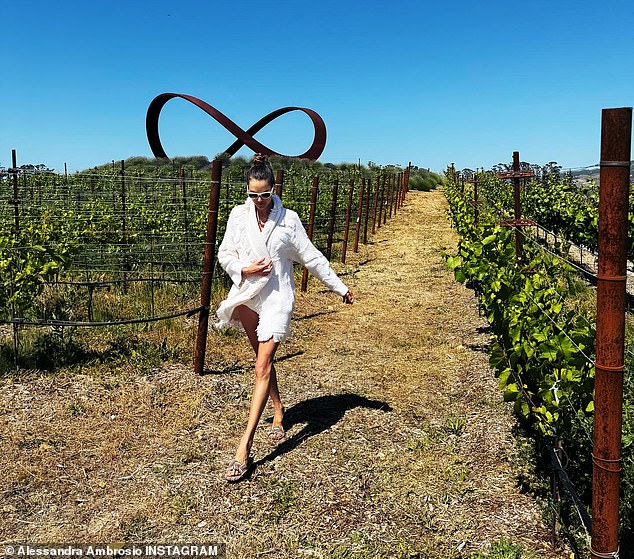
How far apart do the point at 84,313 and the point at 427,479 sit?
437 centimetres

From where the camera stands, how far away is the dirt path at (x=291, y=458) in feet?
9.63

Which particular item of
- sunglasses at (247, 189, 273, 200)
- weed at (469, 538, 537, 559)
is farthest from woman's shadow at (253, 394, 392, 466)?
sunglasses at (247, 189, 273, 200)

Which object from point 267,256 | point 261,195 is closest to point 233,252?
point 267,256

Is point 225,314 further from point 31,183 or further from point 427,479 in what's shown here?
point 31,183

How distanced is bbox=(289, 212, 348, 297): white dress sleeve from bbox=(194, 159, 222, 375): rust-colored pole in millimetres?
1363

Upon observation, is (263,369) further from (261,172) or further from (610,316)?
(610,316)

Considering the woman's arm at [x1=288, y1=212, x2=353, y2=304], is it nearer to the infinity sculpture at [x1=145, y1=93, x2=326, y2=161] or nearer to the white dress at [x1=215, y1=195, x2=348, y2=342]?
the white dress at [x1=215, y1=195, x2=348, y2=342]

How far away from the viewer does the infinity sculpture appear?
13.7ft

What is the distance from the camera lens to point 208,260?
15.9ft

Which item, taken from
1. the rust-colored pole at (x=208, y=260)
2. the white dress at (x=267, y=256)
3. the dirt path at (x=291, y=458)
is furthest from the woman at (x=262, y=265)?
the rust-colored pole at (x=208, y=260)

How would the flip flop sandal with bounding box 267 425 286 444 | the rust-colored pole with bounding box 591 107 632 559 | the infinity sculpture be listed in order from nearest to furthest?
the rust-colored pole with bounding box 591 107 632 559, the flip flop sandal with bounding box 267 425 286 444, the infinity sculpture

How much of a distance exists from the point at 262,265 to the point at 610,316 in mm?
1924

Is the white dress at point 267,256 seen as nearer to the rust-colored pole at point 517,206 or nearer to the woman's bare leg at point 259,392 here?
the woman's bare leg at point 259,392

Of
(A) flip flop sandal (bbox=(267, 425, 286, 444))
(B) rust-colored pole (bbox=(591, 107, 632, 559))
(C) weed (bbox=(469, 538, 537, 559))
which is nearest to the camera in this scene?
(B) rust-colored pole (bbox=(591, 107, 632, 559))
